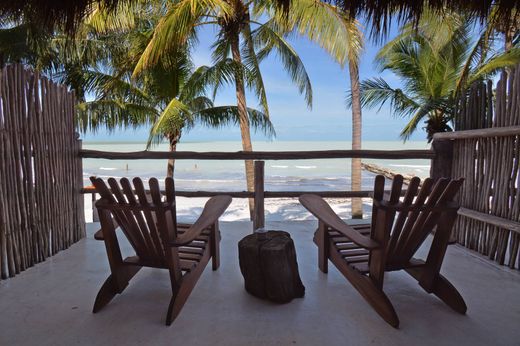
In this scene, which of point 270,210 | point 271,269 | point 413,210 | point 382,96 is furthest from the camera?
point 270,210

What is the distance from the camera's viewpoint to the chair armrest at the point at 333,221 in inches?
71.0

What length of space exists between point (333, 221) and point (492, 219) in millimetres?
1733

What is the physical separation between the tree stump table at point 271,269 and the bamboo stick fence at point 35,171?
1859 millimetres

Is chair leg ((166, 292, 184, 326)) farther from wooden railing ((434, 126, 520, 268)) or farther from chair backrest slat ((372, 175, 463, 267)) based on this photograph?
wooden railing ((434, 126, 520, 268))

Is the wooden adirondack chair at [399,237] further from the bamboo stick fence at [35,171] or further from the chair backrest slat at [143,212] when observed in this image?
the bamboo stick fence at [35,171]

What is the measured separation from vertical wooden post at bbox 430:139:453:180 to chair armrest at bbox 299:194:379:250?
6.13 ft

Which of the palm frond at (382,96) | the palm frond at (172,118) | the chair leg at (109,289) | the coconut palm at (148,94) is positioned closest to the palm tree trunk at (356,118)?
the palm frond at (382,96)

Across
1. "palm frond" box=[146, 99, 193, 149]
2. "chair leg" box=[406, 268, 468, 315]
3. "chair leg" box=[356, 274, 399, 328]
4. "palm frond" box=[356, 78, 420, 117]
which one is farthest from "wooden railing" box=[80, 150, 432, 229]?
"palm frond" box=[356, 78, 420, 117]

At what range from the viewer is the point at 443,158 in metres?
3.61

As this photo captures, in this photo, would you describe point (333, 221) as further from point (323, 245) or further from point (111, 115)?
point (111, 115)

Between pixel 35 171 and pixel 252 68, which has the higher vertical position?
pixel 252 68

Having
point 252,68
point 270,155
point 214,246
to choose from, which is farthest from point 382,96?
point 214,246

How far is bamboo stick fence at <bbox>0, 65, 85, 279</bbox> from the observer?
2.55 m

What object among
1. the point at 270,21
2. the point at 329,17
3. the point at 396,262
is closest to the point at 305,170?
the point at 270,21
